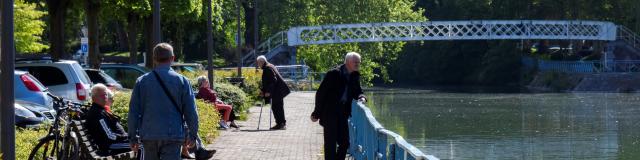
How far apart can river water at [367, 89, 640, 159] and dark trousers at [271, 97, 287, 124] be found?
3.92 meters

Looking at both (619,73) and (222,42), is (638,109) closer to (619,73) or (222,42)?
(619,73)

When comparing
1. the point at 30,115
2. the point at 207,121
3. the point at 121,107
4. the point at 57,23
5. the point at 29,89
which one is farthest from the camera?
the point at 57,23

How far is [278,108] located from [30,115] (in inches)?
237

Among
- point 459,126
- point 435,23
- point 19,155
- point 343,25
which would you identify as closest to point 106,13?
point 459,126

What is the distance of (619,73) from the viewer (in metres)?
77.2

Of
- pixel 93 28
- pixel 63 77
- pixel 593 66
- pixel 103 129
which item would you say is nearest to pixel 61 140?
pixel 103 129

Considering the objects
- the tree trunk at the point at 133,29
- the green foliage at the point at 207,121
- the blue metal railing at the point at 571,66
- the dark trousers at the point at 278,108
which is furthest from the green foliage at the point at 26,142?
the blue metal railing at the point at 571,66

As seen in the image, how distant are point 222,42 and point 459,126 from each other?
48282mm

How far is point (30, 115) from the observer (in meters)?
19.1

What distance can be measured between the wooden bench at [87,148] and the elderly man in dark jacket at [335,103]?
3.13 m

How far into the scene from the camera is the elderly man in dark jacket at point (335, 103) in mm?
14930

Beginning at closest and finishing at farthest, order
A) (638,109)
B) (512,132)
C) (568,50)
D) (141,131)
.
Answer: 1. (141,131)
2. (512,132)
3. (638,109)
4. (568,50)

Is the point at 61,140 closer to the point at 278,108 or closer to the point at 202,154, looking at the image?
the point at 202,154

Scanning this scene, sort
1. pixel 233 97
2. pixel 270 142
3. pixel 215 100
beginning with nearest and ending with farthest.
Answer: pixel 270 142
pixel 215 100
pixel 233 97
